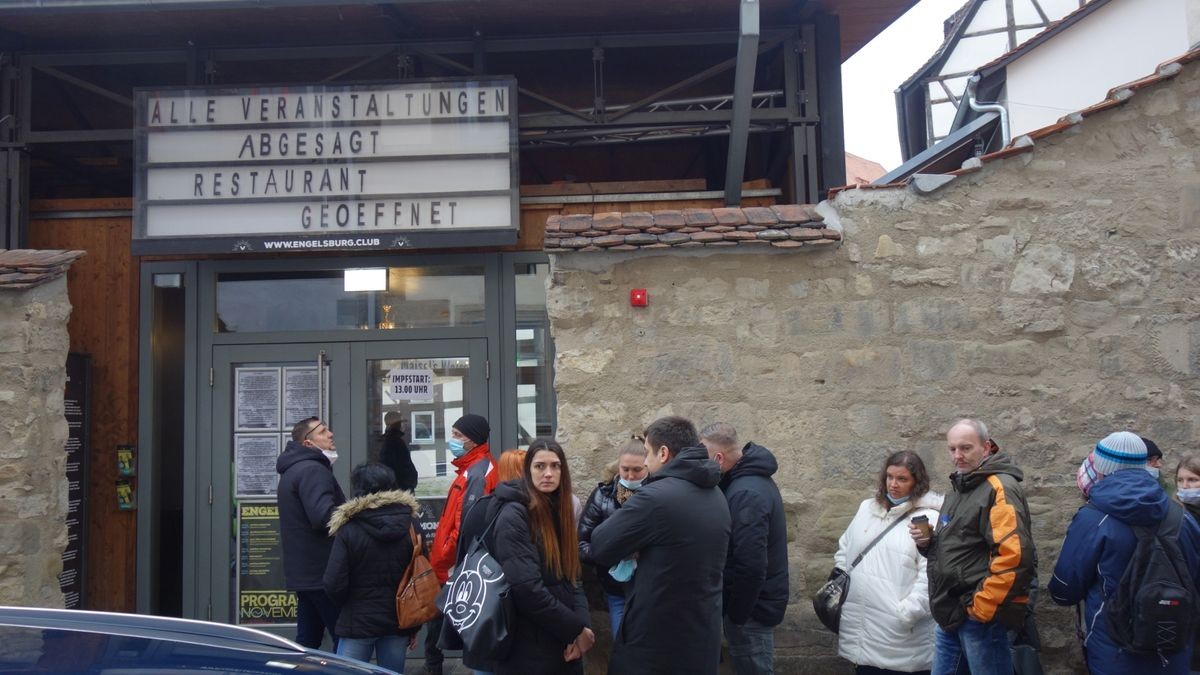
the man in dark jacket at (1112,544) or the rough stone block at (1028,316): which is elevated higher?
the rough stone block at (1028,316)

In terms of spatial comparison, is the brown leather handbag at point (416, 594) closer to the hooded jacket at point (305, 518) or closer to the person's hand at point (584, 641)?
the hooded jacket at point (305, 518)

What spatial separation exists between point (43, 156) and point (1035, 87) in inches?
382

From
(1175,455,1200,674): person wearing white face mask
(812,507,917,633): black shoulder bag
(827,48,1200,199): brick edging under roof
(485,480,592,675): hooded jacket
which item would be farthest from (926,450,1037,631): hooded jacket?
(827,48,1200,199): brick edging under roof

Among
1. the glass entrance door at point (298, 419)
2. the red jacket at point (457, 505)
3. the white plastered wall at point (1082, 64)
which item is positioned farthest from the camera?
the white plastered wall at point (1082, 64)

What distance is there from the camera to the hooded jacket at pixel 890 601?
15.7ft

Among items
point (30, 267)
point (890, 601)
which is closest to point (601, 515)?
point (890, 601)

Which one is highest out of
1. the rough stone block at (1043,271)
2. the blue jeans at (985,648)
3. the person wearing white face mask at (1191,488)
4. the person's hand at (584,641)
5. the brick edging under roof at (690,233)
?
the brick edging under roof at (690,233)

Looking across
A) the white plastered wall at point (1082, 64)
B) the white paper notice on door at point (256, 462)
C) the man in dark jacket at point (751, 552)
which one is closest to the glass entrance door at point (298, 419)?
the white paper notice on door at point (256, 462)

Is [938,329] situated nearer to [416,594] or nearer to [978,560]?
[978,560]

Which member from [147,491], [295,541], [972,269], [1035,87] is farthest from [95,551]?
[1035,87]

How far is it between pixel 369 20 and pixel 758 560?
490cm

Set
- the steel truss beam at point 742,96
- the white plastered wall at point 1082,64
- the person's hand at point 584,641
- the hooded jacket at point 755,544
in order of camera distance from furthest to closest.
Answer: the white plastered wall at point 1082,64 < the steel truss beam at point 742,96 < the hooded jacket at point 755,544 < the person's hand at point 584,641

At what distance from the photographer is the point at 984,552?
4348 mm

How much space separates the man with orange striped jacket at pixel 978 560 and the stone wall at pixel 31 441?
498 cm
